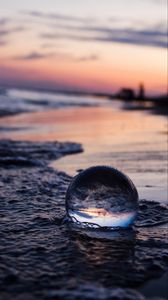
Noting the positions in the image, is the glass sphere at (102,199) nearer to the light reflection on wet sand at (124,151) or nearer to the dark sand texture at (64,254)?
the dark sand texture at (64,254)

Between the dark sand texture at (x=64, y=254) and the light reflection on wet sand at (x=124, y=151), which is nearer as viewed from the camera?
the dark sand texture at (x=64, y=254)

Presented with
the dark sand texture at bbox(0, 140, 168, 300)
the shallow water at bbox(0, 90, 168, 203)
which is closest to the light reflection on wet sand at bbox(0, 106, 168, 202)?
the shallow water at bbox(0, 90, 168, 203)

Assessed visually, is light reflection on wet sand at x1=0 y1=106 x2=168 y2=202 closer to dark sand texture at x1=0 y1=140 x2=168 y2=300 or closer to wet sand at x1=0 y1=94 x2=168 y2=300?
wet sand at x1=0 y1=94 x2=168 y2=300

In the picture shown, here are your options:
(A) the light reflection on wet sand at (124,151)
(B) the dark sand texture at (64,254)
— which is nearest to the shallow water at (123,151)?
(A) the light reflection on wet sand at (124,151)

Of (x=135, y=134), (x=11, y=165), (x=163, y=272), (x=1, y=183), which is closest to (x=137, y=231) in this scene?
(x=163, y=272)

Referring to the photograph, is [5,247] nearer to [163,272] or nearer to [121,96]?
[163,272]

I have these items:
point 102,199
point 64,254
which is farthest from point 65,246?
point 102,199
